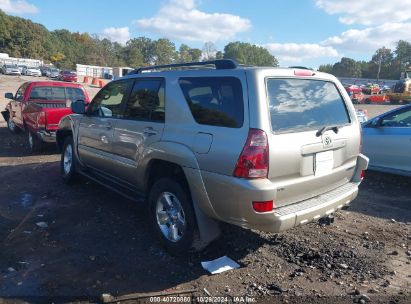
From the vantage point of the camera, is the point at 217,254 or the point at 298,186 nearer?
the point at 298,186

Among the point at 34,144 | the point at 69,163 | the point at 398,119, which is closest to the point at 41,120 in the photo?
the point at 34,144

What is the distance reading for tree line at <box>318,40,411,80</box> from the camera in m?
118

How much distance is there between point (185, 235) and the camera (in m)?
3.96

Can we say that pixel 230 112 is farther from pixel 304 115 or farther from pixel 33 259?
pixel 33 259

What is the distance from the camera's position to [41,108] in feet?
29.3

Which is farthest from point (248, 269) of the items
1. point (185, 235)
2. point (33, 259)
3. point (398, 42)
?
point (398, 42)

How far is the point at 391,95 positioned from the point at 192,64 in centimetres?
3645

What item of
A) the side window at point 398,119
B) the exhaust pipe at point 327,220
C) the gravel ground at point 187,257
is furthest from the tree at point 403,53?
the gravel ground at point 187,257

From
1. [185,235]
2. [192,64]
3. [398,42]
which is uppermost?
[398,42]

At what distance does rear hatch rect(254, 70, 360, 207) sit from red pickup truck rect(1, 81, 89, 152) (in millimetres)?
6638

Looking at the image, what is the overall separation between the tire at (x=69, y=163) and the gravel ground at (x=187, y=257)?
560mm

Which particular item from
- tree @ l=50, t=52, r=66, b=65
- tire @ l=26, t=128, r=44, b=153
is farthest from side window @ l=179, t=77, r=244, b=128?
tree @ l=50, t=52, r=66, b=65

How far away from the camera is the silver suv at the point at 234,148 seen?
3375 mm

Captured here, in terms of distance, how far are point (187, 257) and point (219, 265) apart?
364 millimetres
